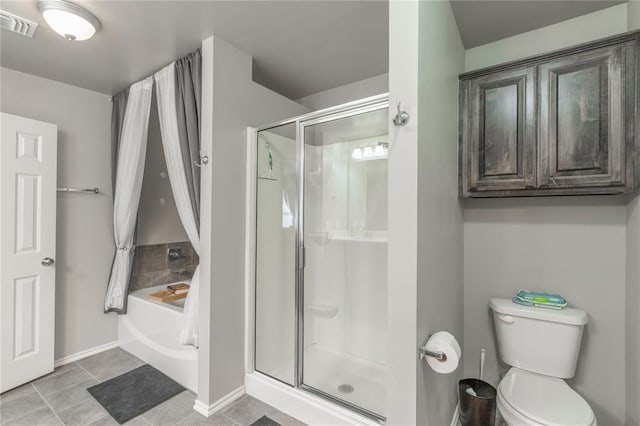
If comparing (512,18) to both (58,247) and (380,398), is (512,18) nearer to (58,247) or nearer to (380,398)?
(380,398)

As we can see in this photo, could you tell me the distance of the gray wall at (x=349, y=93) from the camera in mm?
2664

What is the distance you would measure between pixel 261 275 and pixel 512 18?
240 cm

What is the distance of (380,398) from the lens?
6.51 feet

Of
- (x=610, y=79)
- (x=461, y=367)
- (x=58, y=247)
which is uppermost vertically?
(x=610, y=79)

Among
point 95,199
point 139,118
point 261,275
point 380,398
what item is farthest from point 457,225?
point 95,199

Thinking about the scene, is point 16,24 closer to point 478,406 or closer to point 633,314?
point 478,406

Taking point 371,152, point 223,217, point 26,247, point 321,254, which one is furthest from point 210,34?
point 26,247

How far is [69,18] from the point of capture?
5.52ft

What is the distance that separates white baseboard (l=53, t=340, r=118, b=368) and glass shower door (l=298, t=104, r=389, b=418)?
80.6 inches

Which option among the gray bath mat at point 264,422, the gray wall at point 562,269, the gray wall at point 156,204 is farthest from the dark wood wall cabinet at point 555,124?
the gray wall at point 156,204

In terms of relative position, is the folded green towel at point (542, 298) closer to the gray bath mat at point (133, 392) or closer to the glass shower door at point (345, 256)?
the glass shower door at point (345, 256)

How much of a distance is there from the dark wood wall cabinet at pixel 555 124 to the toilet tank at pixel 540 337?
70 centimetres

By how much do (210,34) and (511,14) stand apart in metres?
1.90

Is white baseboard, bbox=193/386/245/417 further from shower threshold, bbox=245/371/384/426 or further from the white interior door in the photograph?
the white interior door
